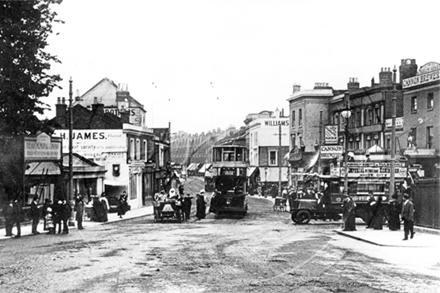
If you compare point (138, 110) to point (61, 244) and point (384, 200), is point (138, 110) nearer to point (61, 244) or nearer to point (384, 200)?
point (384, 200)

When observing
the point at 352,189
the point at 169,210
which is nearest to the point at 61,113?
the point at 169,210

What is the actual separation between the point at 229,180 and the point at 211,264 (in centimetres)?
2236

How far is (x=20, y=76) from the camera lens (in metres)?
28.1

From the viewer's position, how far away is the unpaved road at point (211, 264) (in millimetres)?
12336

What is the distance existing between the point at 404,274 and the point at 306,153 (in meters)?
52.4

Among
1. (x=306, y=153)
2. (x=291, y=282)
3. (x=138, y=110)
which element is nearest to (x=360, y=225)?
(x=291, y=282)

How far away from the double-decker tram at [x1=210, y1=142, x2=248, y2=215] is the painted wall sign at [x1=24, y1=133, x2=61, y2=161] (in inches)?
376

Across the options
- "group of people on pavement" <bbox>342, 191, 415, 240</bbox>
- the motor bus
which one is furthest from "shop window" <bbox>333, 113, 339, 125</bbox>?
"group of people on pavement" <bbox>342, 191, 415, 240</bbox>

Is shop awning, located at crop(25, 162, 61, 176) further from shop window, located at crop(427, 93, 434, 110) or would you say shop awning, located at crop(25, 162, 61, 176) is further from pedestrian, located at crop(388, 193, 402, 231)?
shop window, located at crop(427, 93, 434, 110)

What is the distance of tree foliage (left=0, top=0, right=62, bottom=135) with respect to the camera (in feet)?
89.4

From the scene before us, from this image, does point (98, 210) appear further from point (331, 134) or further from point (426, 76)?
point (426, 76)

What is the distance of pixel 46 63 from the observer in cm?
2905

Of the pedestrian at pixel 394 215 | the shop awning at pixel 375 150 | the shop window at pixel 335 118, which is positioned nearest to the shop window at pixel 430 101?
the shop awning at pixel 375 150

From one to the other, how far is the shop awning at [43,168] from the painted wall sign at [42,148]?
817mm
